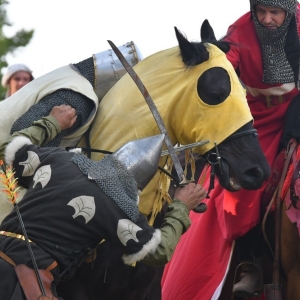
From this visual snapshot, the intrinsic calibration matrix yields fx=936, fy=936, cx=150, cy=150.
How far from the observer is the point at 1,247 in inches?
167

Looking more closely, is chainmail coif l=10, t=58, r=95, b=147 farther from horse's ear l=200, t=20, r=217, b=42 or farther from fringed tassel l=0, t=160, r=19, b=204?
horse's ear l=200, t=20, r=217, b=42

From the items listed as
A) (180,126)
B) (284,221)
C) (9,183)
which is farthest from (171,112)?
(284,221)

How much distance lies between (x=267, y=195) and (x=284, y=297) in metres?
0.69

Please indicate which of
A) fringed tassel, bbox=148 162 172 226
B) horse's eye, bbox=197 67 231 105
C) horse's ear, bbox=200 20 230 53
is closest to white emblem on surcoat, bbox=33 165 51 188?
fringed tassel, bbox=148 162 172 226

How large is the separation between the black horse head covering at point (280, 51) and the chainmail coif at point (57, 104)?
5.05 feet

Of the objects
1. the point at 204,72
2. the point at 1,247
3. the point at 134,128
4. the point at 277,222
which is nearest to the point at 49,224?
the point at 1,247

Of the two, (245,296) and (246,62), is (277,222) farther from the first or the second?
(246,62)

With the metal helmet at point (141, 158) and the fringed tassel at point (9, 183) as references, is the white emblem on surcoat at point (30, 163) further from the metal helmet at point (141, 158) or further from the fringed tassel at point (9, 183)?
the metal helmet at point (141, 158)

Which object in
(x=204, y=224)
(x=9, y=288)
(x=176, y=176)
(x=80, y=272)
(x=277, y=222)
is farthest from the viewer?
(x=204, y=224)

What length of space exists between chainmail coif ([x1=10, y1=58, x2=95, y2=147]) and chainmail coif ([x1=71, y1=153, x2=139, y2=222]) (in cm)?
69

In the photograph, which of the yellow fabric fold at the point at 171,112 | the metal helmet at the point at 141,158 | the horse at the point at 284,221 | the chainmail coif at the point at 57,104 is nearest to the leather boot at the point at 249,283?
the horse at the point at 284,221

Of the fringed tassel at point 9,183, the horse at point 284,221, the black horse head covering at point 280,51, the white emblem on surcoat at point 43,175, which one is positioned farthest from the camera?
the black horse head covering at point 280,51

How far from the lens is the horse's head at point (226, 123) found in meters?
5.03

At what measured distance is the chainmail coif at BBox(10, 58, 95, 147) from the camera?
16.7 feet
